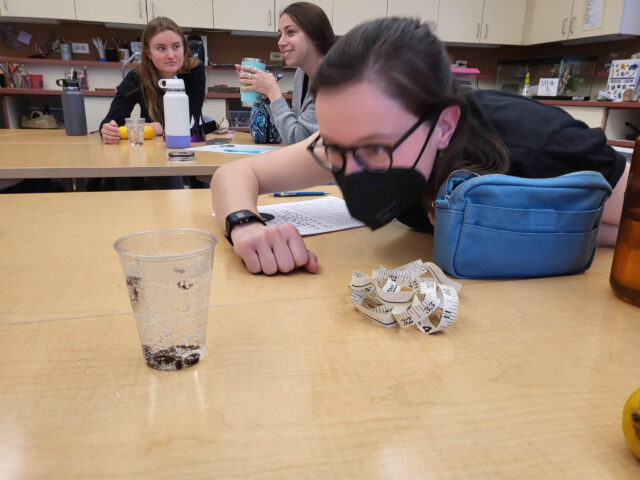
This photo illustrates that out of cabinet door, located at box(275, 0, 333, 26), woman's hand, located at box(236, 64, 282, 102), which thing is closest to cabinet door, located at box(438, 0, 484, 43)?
cabinet door, located at box(275, 0, 333, 26)

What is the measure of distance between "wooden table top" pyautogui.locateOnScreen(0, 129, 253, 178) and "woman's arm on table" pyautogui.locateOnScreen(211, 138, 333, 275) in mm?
599

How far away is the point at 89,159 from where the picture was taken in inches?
65.7

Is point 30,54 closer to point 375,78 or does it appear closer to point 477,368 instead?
point 375,78

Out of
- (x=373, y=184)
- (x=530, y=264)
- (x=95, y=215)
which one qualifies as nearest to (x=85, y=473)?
(x=373, y=184)

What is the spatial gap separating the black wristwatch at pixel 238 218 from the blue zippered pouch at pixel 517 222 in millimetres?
336

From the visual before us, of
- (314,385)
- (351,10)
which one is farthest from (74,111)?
(351,10)

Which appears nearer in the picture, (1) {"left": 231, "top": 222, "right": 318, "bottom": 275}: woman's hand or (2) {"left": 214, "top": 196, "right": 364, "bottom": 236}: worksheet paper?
(1) {"left": 231, "top": 222, "right": 318, "bottom": 275}: woman's hand

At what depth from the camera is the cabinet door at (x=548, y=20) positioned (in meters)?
4.29

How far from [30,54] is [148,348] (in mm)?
4755

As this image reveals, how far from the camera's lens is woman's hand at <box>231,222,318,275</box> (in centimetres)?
77

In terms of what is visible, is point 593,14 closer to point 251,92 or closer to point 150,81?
point 251,92

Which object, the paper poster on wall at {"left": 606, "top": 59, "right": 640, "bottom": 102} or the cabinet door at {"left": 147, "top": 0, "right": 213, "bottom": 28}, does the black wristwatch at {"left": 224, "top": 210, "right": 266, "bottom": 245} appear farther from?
the cabinet door at {"left": 147, "top": 0, "right": 213, "bottom": 28}

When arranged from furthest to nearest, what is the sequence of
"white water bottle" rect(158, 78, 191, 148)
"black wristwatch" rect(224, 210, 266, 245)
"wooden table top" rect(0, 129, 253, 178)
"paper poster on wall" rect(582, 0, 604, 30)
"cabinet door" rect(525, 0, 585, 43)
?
"cabinet door" rect(525, 0, 585, 43) < "paper poster on wall" rect(582, 0, 604, 30) < "white water bottle" rect(158, 78, 191, 148) < "wooden table top" rect(0, 129, 253, 178) < "black wristwatch" rect(224, 210, 266, 245)

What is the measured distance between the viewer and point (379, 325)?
0.61m
